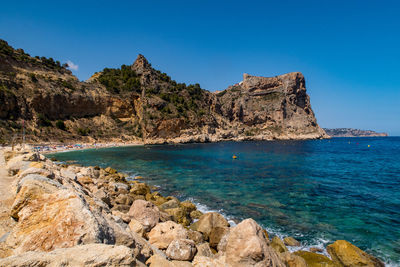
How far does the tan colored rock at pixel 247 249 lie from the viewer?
424 cm

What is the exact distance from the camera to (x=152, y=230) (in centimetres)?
630

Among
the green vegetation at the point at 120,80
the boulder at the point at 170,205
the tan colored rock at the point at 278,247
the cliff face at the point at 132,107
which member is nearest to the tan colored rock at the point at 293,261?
the tan colored rock at the point at 278,247

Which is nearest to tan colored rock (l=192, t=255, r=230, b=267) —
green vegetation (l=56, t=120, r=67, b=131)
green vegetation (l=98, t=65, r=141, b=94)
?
green vegetation (l=56, t=120, r=67, b=131)

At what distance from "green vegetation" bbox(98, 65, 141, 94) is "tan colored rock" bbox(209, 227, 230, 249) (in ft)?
265

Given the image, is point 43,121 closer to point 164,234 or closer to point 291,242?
point 164,234

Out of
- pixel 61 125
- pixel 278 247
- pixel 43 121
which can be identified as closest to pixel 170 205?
pixel 278 247

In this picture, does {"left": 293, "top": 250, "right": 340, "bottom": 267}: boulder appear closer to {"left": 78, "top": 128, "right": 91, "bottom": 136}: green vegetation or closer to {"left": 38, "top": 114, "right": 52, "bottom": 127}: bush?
{"left": 38, "top": 114, "right": 52, "bottom": 127}: bush

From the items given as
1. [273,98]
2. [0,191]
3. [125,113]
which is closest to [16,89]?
[125,113]

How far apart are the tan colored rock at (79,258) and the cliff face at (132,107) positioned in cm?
5108

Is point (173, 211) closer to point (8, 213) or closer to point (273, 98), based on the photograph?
point (8, 213)

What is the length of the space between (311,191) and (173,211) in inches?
397

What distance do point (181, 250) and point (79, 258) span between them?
329cm

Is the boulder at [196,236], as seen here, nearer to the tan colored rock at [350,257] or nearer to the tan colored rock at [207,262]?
the tan colored rock at [207,262]

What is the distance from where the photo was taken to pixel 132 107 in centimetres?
7969
